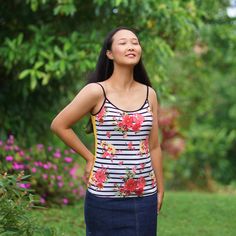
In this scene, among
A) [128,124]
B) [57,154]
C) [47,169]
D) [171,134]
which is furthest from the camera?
[171,134]

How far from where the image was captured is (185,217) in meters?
6.51

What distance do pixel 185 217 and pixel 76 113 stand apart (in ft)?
10.8

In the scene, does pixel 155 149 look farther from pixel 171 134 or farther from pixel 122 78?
pixel 171 134

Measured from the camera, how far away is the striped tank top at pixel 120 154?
11.0 feet

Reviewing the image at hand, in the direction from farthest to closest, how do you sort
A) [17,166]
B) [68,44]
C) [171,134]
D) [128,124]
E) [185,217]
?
[171,134], [17,166], [68,44], [185,217], [128,124]

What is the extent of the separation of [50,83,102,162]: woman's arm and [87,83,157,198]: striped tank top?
8 centimetres

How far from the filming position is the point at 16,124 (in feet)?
A: 26.1

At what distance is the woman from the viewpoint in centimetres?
335

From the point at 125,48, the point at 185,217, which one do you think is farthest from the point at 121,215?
the point at 185,217

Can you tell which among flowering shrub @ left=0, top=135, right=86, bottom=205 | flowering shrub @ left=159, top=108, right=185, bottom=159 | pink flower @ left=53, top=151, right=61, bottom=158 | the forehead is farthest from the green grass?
flowering shrub @ left=159, top=108, right=185, bottom=159

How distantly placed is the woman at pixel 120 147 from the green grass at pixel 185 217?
6.99 ft

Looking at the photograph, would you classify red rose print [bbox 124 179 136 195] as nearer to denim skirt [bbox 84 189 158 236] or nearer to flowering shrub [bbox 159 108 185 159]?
denim skirt [bbox 84 189 158 236]

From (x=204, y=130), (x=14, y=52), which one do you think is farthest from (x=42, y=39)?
(x=204, y=130)

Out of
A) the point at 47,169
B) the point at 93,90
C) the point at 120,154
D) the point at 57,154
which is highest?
the point at 93,90
